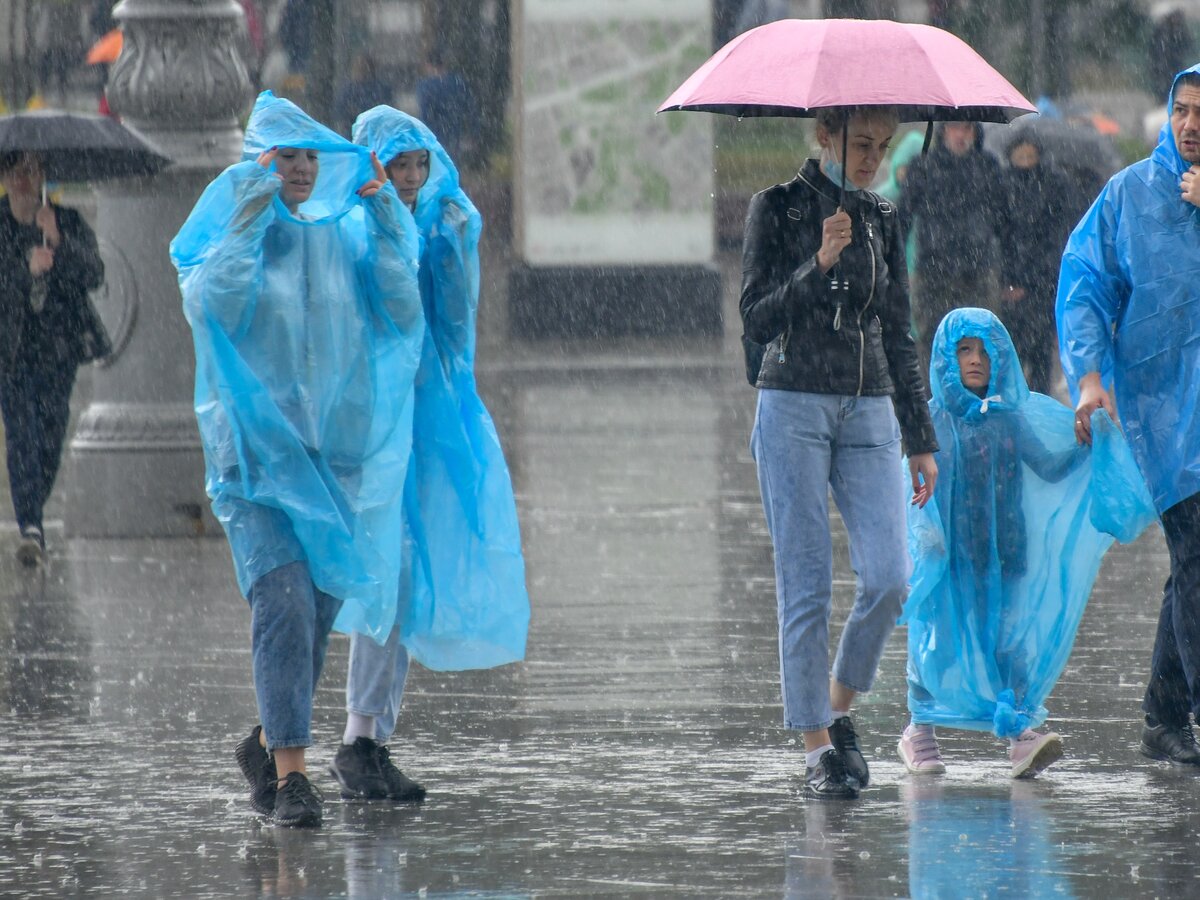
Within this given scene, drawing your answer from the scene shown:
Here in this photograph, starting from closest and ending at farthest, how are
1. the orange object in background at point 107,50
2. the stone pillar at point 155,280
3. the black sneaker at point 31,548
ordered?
the black sneaker at point 31,548 < the stone pillar at point 155,280 < the orange object in background at point 107,50

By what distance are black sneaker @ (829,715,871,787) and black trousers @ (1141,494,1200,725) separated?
85 cm

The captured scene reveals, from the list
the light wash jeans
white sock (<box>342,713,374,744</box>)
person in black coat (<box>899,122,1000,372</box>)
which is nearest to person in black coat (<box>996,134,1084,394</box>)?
person in black coat (<box>899,122,1000,372</box>)

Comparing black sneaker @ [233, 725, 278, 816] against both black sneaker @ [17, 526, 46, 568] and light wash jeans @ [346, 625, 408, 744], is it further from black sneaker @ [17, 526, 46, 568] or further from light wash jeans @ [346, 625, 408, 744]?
black sneaker @ [17, 526, 46, 568]

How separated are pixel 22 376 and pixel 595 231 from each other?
10.1 m

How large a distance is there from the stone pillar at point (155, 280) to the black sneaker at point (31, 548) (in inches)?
32.4

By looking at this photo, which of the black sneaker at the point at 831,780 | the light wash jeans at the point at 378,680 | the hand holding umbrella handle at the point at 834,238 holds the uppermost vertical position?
the hand holding umbrella handle at the point at 834,238

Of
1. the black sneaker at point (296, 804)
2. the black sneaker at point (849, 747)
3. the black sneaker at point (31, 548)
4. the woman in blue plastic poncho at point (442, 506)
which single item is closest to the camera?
the black sneaker at point (296, 804)

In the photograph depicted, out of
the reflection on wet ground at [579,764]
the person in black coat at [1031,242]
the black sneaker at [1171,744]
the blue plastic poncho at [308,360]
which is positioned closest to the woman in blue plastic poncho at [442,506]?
the blue plastic poncho at [308,360]

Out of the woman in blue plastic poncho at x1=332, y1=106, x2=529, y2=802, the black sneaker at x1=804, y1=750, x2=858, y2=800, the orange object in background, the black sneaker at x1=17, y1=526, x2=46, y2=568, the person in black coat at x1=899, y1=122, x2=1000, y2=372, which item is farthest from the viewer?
the orange object in background

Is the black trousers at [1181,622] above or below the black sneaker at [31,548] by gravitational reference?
above

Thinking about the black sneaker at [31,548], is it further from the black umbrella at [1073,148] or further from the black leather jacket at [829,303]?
the black umbrella at [1073,148]

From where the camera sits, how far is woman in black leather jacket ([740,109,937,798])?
604 cm

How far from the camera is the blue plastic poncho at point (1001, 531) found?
6441mm

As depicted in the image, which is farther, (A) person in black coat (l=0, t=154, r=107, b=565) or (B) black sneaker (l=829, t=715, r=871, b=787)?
(A) person in black coat (l=0, t=154, r=107, b=565)
